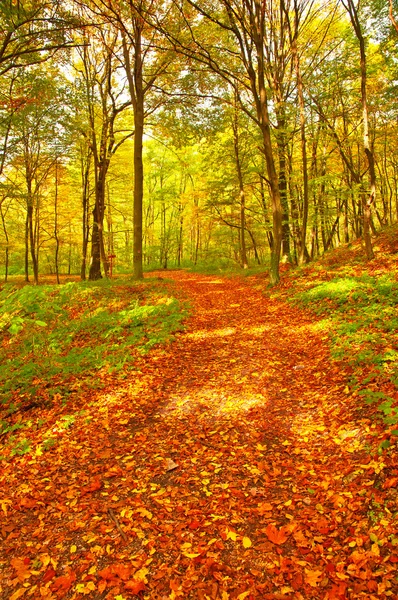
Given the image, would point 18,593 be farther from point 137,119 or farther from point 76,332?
point 137,119

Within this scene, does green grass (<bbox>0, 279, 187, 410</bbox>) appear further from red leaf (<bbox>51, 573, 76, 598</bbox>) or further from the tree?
the tree

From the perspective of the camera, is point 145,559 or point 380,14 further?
point 380,14

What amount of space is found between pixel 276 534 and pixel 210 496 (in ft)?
2.45

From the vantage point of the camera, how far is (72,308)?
10.8m

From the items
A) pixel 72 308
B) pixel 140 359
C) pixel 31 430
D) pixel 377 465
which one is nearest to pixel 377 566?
pixel 377 465

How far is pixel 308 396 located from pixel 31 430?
4.09 meters

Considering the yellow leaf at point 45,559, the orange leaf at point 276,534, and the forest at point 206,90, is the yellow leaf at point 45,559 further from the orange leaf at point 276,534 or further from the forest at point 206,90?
the forest at point 206,90

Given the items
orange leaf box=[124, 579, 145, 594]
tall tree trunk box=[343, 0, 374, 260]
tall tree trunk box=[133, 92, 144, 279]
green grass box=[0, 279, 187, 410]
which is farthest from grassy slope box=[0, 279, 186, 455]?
tall tree trunk box=[343, 0, 374, 260]

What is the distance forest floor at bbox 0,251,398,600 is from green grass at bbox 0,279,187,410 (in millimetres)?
1106

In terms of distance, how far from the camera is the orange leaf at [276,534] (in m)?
2.76

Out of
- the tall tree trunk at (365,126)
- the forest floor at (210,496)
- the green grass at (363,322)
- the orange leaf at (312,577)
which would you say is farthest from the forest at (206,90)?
the orange leaf at (312,577)

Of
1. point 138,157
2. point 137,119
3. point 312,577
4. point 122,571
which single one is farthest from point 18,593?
point 137,119

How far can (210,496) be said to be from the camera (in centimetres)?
333

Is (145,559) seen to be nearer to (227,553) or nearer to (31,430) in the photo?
(227,553)
